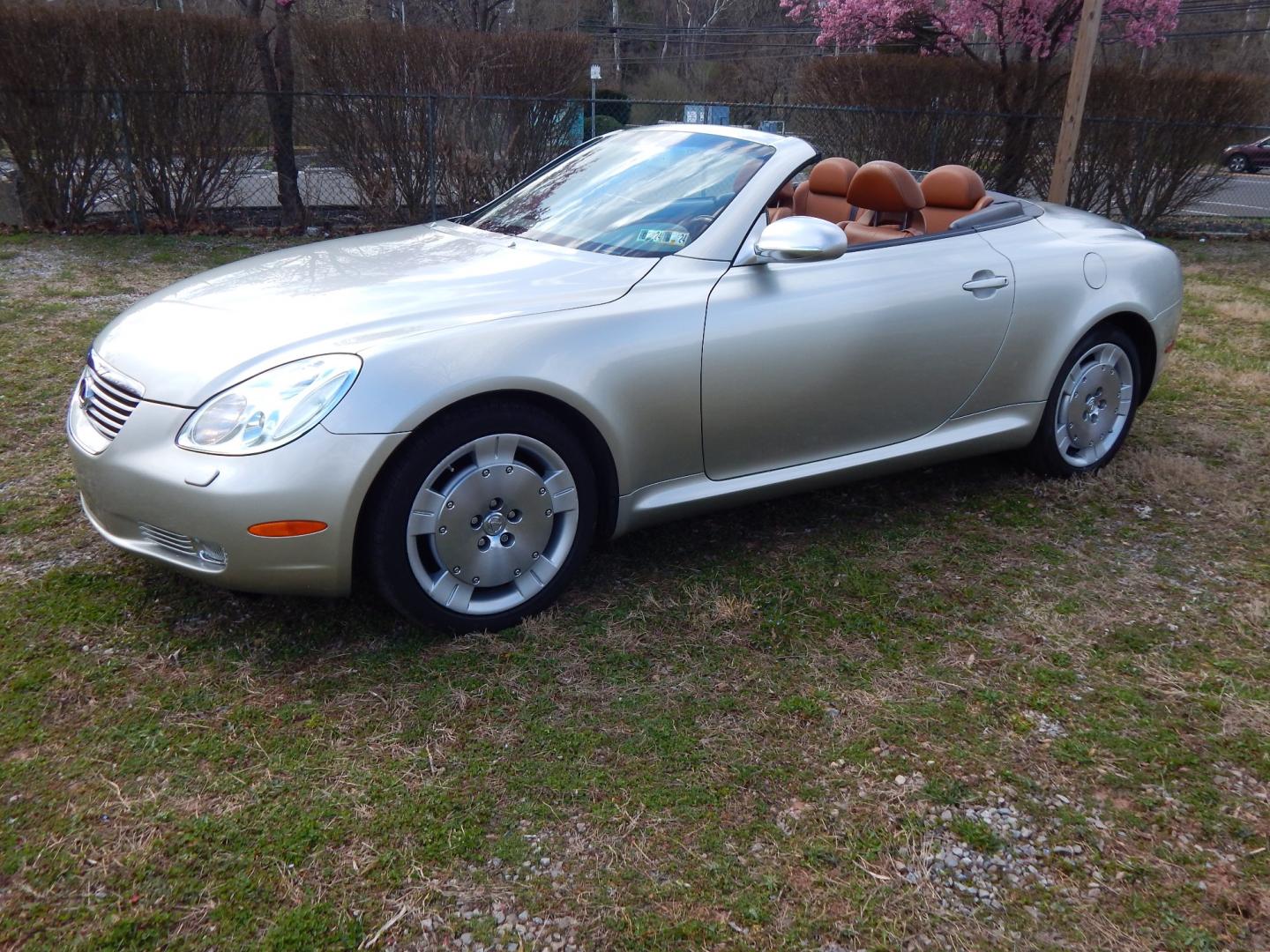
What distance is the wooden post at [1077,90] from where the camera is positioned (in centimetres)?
805

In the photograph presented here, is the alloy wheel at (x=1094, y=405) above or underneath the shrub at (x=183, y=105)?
underneath

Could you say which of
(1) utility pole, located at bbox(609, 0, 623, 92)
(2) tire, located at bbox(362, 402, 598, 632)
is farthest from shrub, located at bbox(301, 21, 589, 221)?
(1) utility pole, located at bbox(609, 0, 623, 92)

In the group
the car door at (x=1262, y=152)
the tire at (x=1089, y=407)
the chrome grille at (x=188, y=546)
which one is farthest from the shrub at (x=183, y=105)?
the car door at (x=1262, y=152)

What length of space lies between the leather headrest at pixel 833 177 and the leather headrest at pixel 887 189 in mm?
183

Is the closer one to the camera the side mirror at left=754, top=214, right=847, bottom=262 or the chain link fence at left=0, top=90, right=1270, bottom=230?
the side mirror at left=754, top=214, right=847, bottom=262

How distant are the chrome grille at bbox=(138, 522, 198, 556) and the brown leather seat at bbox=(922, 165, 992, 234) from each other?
320 centimetres

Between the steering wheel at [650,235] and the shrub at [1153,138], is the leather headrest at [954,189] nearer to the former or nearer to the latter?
the steering wheel at [650,235]

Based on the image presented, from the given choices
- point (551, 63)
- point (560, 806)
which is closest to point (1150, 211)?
point (551, 63)

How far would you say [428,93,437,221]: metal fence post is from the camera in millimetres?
10969

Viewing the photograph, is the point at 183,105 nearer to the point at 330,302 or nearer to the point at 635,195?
the point at 635,195

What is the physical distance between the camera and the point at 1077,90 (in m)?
8.35

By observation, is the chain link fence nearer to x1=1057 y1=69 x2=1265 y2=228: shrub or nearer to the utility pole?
x1=1057 y1=69 x2=1265 y2=228: shrub

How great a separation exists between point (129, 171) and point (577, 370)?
924 centimetres

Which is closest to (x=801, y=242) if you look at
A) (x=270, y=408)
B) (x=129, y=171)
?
(x=270, y=408)
